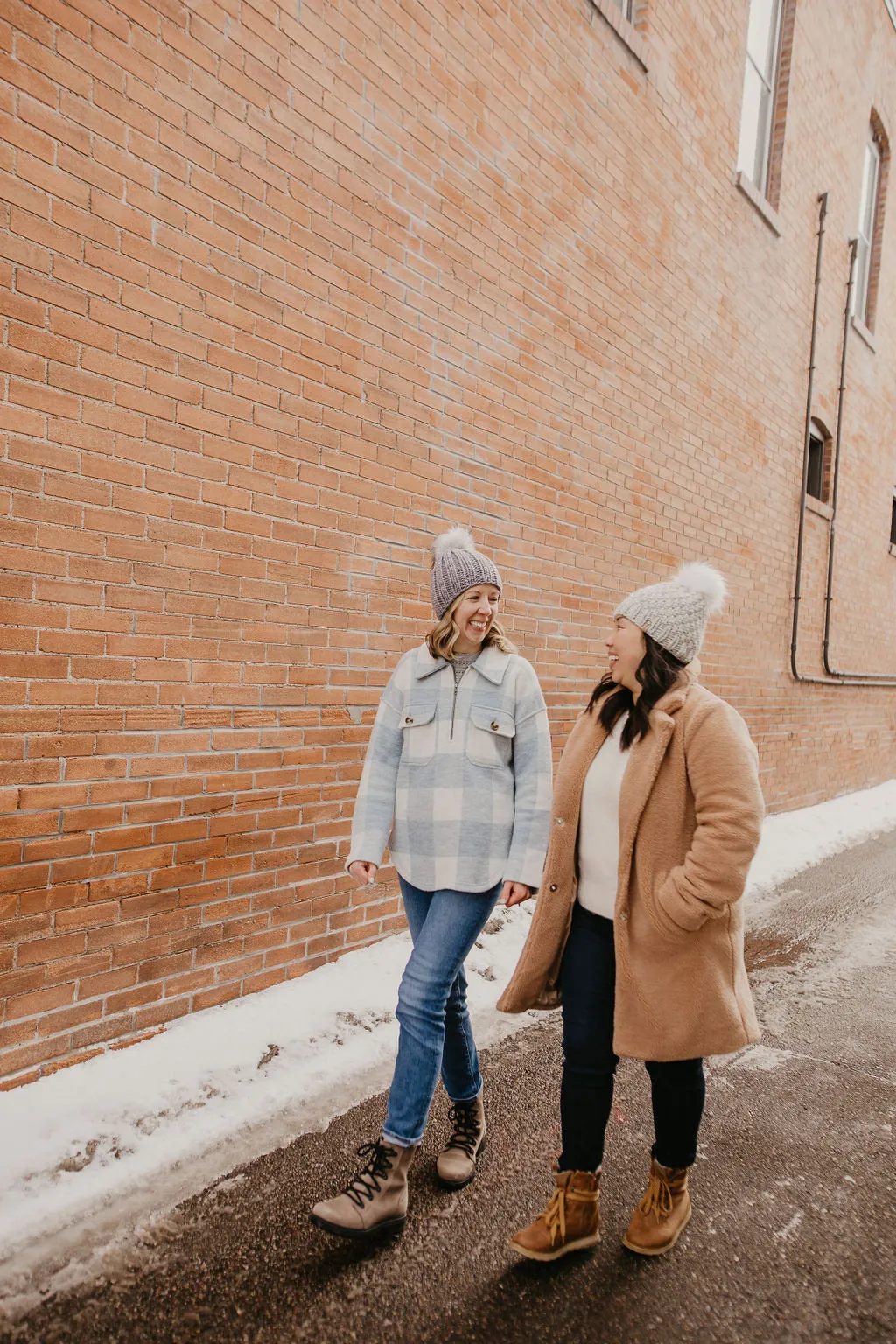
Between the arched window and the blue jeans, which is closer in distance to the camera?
the blue jeans

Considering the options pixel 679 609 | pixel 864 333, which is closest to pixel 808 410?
pixel 864 333

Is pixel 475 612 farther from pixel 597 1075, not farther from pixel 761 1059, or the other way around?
pixel 761 1059

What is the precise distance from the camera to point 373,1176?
2340 mm

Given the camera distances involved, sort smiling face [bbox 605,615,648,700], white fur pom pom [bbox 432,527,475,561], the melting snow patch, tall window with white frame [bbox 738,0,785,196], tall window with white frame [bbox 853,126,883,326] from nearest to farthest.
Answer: smiling face [bbox 605,615,648,700]
white fur pom pom [bbox 432,527,475,561]
the melting snow patch
tall window with white frame [bbox 738,0,785,196]
tall window with white frame [bbox 853,126,883,326]

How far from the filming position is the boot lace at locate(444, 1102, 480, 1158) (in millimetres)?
2695

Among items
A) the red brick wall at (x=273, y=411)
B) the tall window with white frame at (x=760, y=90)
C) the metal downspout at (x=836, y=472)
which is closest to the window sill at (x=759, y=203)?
the tall window with white frame at (x=760, y=90)

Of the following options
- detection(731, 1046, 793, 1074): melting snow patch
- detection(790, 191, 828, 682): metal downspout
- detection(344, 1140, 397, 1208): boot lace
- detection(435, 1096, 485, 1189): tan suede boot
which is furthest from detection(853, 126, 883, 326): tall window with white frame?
detection(344, 1140, 397, 1208): boot lace

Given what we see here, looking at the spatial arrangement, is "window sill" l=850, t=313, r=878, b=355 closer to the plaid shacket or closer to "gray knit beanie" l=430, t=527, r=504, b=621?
"gray knit beanie" l=430, t=527, r=504, b=621

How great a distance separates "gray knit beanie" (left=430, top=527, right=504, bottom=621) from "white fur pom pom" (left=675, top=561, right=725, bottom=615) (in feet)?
1.79

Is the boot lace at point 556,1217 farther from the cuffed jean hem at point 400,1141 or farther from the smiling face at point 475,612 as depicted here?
the smiling face at point 475,612

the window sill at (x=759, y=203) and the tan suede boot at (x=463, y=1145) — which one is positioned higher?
the window sill at (x=759, y=203)

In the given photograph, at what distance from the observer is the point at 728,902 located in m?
2.20

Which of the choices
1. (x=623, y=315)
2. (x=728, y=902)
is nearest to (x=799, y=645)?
(x=623, y=315)

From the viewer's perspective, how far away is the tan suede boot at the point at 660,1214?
2.30 meters
